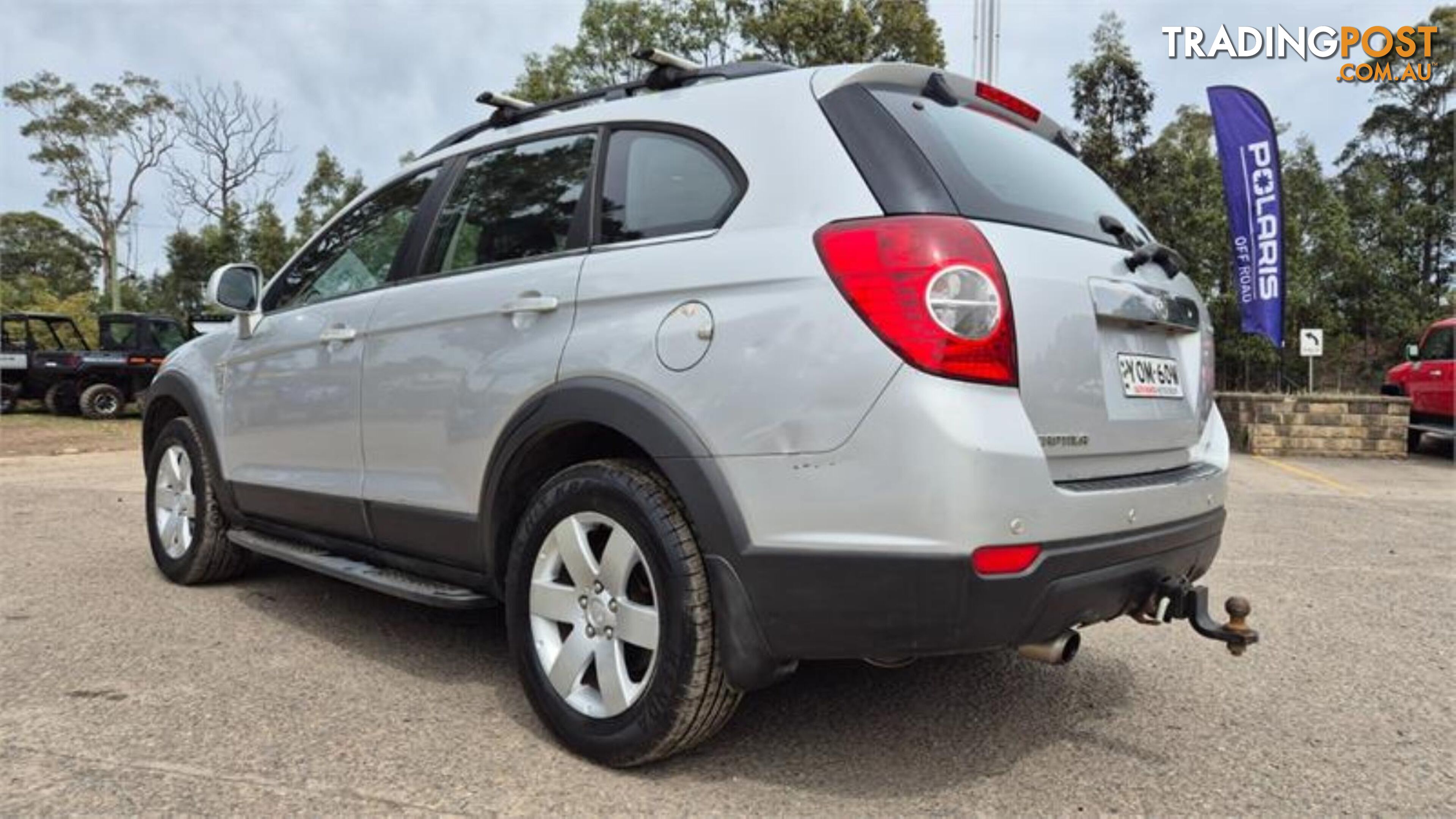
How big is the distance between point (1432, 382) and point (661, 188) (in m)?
14.8

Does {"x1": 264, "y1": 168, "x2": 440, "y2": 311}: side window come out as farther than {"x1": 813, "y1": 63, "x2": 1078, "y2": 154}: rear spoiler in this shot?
Yes

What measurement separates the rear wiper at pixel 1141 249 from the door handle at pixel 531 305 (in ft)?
4.92

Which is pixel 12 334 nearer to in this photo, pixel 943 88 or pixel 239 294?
pixel 239 294

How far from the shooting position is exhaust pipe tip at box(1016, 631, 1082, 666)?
2146mm

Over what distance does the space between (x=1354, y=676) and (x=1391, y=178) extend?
3694 centimetres

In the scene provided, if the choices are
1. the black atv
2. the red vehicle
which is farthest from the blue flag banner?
the black atv

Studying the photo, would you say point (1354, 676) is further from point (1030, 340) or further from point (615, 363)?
point (615, 363)

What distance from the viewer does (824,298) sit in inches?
80.4

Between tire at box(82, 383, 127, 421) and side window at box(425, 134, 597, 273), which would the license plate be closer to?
side window at box(425, 134, 597, 273)

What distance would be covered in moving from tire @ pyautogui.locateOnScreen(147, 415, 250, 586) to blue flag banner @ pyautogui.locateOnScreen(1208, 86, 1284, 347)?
12.9 metres

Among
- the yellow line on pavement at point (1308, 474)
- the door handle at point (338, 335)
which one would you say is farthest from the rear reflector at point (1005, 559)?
the yellow line on pavement at point (1308, 474)

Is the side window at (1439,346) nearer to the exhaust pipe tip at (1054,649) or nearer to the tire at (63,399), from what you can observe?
the exhaust pipe tip at (1054,649)

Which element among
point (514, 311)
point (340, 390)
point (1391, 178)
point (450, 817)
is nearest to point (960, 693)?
point (450, 817)

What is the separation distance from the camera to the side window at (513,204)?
2.80 metres
